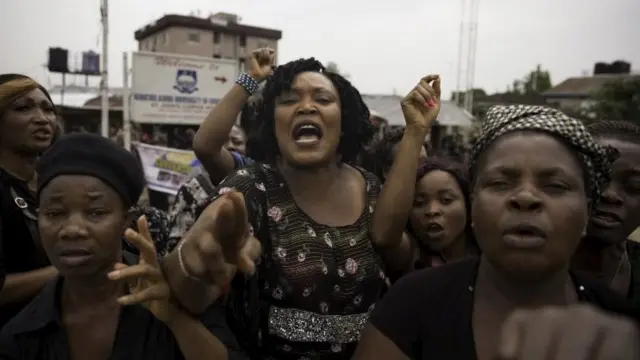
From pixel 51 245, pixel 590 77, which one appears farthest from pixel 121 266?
pixel 590 77

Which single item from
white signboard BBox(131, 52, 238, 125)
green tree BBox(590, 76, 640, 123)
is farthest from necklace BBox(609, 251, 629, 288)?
green tree BBox(590, 76, 640, 123)

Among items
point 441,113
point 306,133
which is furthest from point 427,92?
point 441,113

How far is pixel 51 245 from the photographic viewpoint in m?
1.63

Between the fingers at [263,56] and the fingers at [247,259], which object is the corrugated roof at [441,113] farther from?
the fingers at [247,259]

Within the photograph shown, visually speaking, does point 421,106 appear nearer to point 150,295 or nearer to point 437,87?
point 437,87

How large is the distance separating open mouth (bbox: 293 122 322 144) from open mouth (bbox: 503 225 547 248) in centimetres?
99

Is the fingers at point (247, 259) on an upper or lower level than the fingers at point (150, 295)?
upper

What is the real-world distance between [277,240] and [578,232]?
972 millimetres

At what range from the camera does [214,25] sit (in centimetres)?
4531

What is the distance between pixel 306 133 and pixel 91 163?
79 centimetres

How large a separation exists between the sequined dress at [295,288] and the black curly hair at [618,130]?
3.29 feet

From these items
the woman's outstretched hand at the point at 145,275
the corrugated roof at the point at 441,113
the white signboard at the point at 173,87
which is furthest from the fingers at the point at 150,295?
the corrugated roof at the point at 441,113

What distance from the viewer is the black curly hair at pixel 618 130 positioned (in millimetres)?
1894

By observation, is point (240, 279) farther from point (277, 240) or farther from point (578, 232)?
point (578, 232)
